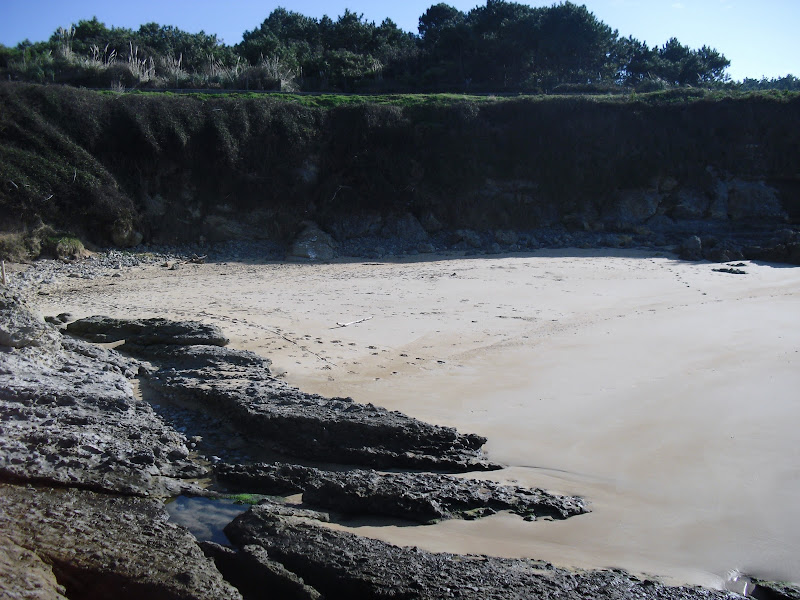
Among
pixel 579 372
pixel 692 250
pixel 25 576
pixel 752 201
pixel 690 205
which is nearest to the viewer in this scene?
pixel 25 576

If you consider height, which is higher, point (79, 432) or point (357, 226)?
point (357, 226)

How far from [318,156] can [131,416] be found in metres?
12.9

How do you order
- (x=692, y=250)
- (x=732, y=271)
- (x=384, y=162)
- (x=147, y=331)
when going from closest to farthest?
1. (x=147, y=331)
2. (x=732, y=271)
3. (x=692, y=250)
4. (x=384, y=162)

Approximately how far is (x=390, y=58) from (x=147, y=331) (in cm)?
2604

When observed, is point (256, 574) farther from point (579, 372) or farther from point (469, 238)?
point (469, 238)

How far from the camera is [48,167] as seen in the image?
14.1 meters

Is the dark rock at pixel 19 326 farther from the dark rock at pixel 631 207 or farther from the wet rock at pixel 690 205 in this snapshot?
the wet rock at pixel 690 205

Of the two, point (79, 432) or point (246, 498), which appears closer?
point (246, 498)

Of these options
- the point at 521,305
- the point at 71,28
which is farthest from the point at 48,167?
the point at 71,28

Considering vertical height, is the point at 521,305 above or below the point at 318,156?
below

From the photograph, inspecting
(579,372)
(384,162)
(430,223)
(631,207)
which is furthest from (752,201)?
(579,372)

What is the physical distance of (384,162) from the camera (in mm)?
17469

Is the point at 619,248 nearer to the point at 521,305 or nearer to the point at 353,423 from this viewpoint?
the point at 521,305

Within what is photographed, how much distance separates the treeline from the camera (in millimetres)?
22344
